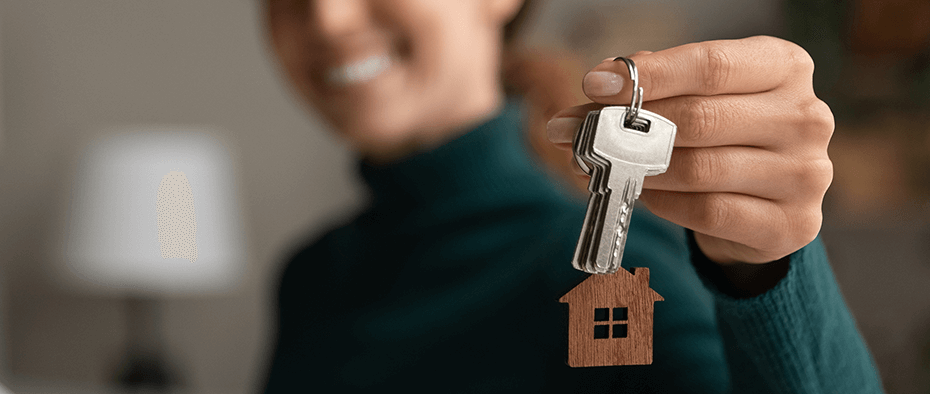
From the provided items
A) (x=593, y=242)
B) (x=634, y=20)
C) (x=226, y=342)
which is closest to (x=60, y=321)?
(x=226, y=342)

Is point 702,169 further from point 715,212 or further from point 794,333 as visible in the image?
point 794,333

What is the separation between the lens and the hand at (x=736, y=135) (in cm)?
43

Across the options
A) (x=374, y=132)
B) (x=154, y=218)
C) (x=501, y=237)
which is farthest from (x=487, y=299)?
(x=154, y=218)

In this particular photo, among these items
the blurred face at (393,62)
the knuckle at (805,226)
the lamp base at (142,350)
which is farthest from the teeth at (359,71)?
the knuckle at (805,226)

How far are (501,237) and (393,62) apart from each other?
0.58ft

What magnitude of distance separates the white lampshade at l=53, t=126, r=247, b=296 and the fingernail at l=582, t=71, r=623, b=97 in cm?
30

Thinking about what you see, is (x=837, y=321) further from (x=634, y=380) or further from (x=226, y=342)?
(x=226, y=342)

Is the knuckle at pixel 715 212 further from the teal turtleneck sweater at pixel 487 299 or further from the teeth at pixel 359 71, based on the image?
the teeth at pixel 359 71

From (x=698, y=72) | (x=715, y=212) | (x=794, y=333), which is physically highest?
(x=698, y=72)

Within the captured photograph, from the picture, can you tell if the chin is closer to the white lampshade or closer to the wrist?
the white lampshade

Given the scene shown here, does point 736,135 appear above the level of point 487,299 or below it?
above

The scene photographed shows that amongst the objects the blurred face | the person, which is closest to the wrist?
the person

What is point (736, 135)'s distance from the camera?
0.45m

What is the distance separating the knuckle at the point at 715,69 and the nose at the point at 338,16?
264 mm
